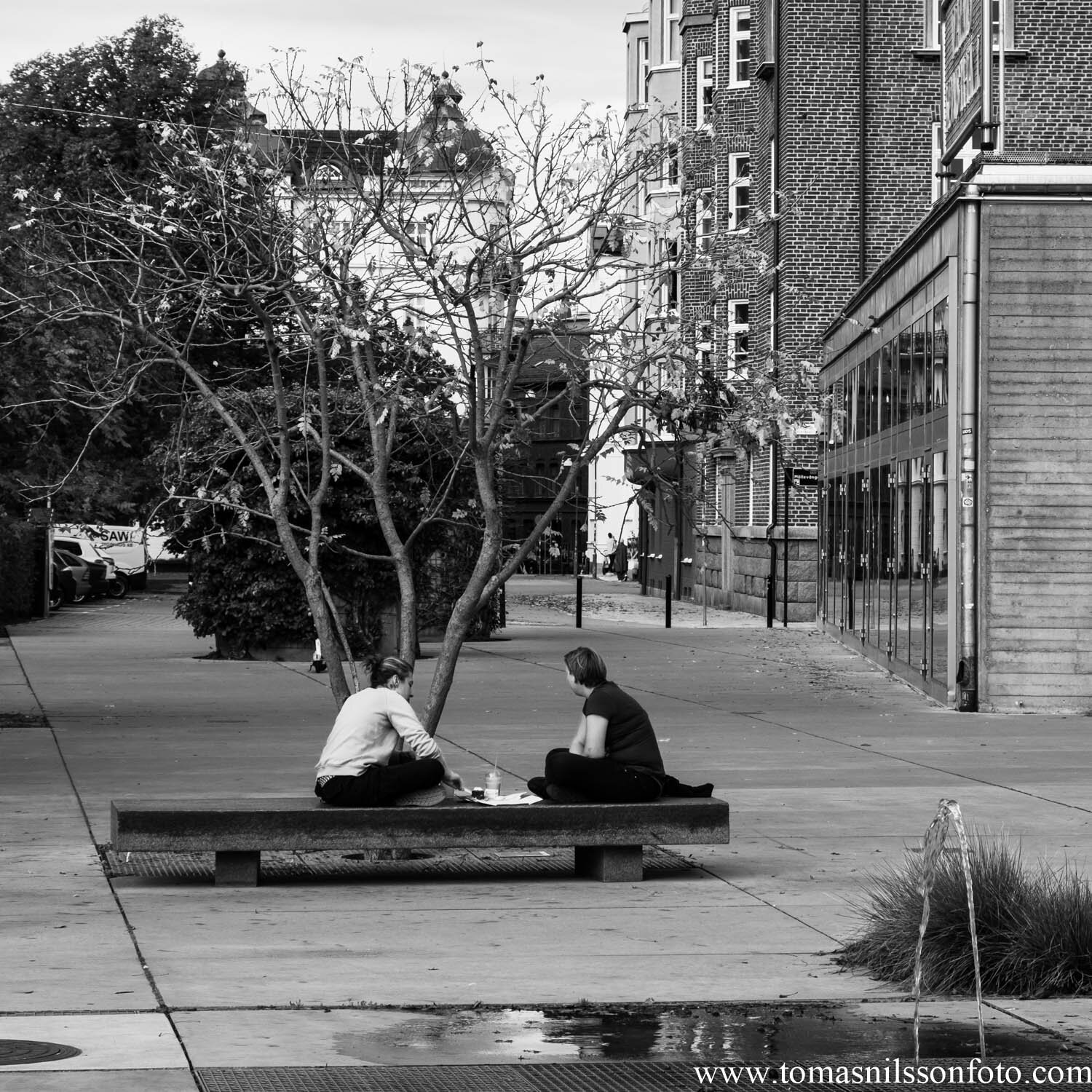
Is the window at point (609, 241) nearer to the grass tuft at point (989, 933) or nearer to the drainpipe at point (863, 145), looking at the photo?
the grass tuft at point (989, 933)

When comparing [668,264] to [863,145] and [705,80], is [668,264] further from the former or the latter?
[705,80]

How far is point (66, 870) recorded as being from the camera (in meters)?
10.1

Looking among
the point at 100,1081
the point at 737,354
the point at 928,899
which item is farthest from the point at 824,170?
the point at 100,1081

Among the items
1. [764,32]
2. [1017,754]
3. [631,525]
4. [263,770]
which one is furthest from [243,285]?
[631,525]

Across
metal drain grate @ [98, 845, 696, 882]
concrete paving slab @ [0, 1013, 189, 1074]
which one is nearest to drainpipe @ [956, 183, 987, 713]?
metal drain grate @ [98, 845, 696, 882]

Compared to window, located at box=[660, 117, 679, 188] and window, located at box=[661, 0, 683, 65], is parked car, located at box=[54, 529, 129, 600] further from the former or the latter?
window, located at box=[660, 117, 679, 188]

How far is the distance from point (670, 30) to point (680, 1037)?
54592 millimetres

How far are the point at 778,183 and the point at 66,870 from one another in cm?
3429

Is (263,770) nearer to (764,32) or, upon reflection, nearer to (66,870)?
(66,870)

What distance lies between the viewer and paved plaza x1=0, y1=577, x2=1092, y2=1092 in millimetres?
6582

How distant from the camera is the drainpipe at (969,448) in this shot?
1983 cm

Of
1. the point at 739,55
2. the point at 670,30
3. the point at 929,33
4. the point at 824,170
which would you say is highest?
the point at 670,30

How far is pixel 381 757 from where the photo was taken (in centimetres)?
1006

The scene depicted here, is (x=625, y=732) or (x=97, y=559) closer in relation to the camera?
(x=625, y=732)
